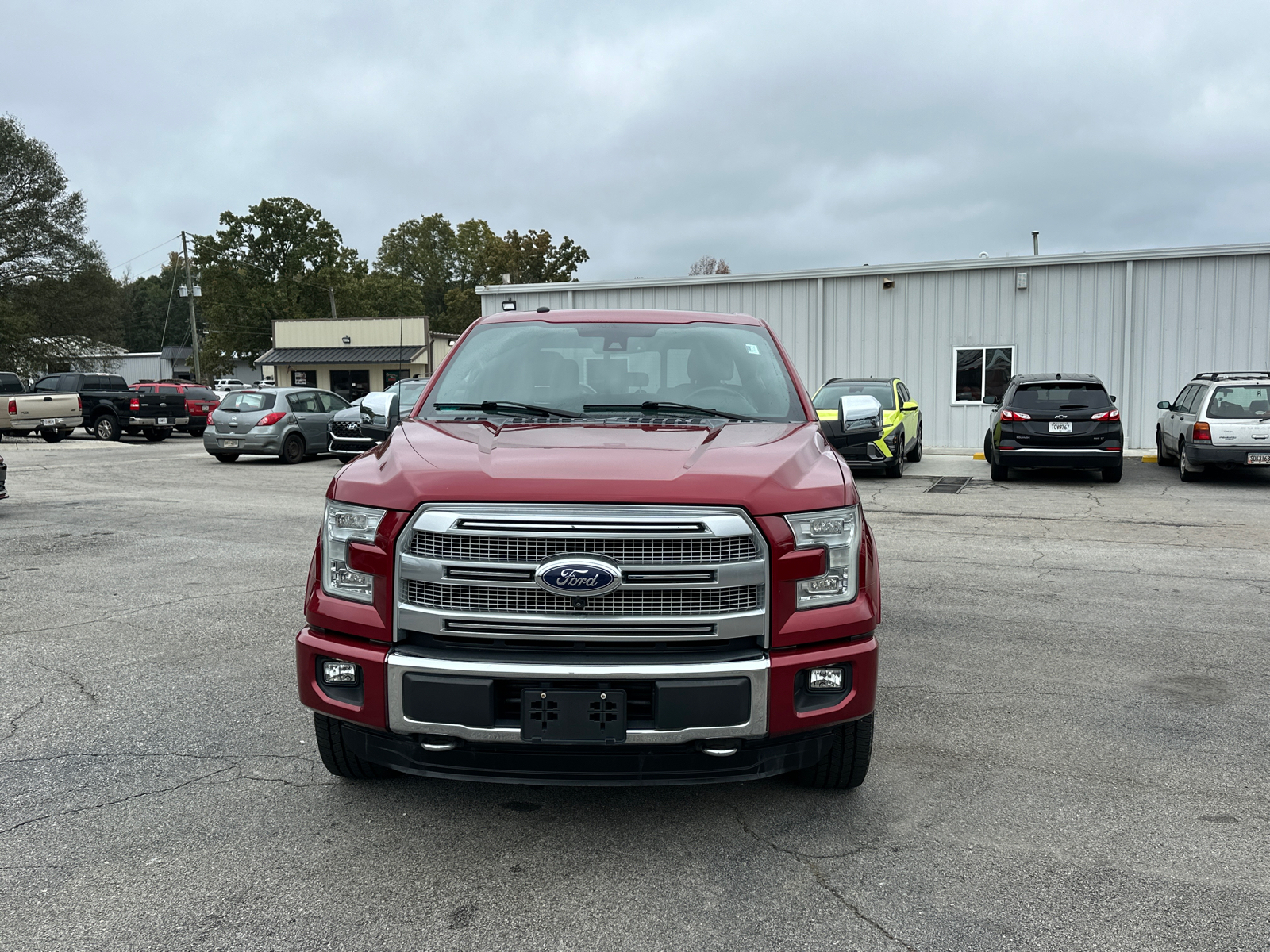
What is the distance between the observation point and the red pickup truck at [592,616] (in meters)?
2.85

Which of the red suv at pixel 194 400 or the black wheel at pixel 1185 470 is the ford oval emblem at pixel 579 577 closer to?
the black wheel at pixel 1185 470

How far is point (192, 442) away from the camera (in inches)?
1131

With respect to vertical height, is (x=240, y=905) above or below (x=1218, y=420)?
below

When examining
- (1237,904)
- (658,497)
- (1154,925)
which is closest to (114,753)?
(658,497)

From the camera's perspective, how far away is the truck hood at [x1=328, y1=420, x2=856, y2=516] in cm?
293

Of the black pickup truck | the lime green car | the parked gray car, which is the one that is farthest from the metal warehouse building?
the black pickup truck

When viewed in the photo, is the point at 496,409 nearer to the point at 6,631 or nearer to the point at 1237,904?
the point at 1237,904

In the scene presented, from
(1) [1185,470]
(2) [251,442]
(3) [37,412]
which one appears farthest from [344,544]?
(3) [37,412]

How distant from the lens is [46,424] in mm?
27469

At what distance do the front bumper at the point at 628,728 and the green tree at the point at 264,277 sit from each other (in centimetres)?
7409

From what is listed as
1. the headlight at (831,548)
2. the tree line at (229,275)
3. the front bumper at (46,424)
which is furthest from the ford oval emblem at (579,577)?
the tree line at (229,275)

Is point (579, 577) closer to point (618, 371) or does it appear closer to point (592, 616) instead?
point (592, 616)

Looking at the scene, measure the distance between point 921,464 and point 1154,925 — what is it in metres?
16.9

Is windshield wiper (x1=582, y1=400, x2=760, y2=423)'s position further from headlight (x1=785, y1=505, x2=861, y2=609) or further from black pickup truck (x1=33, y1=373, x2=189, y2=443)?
black pickup truck (x1=33, y1=373, x2=189, y2=443)
